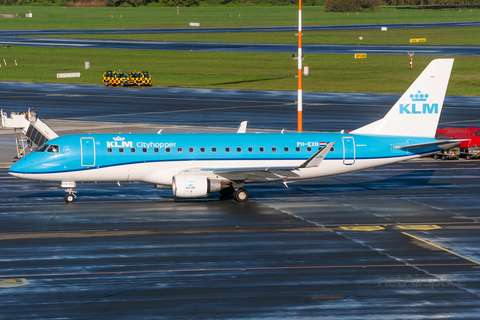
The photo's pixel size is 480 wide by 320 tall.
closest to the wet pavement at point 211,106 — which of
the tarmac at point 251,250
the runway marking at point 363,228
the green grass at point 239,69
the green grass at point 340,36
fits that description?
the green grass at point 239,69

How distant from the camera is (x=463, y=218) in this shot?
36.2 metres

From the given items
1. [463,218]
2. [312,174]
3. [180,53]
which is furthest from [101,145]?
[180,53]

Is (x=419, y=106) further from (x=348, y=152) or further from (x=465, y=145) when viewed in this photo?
(x=465, y=145)

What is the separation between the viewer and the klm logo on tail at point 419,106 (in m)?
42.4

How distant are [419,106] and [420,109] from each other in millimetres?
192

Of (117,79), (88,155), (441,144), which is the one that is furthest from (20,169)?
(117,79)

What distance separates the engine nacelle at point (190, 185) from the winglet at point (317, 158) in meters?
5.49

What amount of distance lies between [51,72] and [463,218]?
100597mm

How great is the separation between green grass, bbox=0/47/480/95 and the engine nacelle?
6623 cm

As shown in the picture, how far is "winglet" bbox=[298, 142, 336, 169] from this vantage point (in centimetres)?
3781

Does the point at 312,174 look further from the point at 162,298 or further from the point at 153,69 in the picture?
the point at 153,69

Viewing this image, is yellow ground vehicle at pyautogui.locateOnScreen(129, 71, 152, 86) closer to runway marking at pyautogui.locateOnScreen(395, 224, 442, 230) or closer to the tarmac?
the tarmac

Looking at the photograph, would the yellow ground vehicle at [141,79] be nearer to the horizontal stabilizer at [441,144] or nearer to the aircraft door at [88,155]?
the aircraft door at [88,155]

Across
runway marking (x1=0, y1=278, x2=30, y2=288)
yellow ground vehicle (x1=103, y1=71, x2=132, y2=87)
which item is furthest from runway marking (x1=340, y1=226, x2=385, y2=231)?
yellow ground vehicle (x1=103, y1=71, x2=132, y2=87)
